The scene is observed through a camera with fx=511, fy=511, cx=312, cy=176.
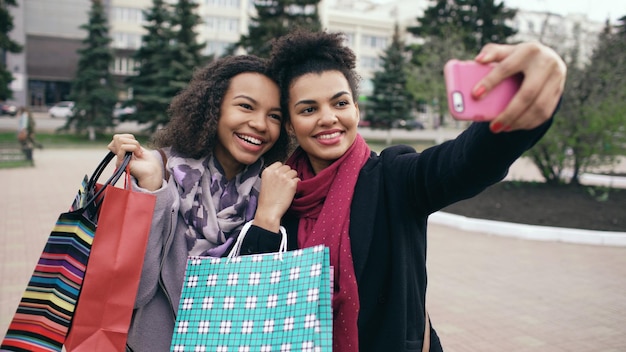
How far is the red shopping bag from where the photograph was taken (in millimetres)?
1548

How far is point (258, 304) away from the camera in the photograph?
1413mm

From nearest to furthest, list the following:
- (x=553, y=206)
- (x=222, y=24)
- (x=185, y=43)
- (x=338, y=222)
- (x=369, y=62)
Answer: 1. (x=338, y=222)
2. (x=553, y=206)
3. (x=185, y=43)
4. (x=222, y=24)
5. (x=369, y=62)

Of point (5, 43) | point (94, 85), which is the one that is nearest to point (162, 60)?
point (94, 85)

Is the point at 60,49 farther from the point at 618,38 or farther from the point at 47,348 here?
the point at 47,348

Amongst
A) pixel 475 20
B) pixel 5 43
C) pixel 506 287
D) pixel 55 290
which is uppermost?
pixel 475 20

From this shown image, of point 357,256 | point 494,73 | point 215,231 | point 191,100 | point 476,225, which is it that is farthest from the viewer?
point 476,225

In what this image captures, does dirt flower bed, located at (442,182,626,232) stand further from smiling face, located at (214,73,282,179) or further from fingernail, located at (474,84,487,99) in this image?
fingernail, located at (474,84,487,99)

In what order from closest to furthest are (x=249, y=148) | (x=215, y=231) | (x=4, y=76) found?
(x=215, y=231) < (x=249, y=148) < (x=4, y=76)

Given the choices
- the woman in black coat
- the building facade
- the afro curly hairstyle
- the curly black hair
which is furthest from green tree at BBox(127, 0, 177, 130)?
the woman in black coat

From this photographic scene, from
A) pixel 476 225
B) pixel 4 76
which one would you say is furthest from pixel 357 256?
pixel 4 76

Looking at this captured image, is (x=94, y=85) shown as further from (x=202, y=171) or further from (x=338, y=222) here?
(x=338, y=222)

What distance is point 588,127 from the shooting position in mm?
9414

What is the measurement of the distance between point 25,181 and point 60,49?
41649mm

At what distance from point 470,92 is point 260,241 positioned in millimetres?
781
